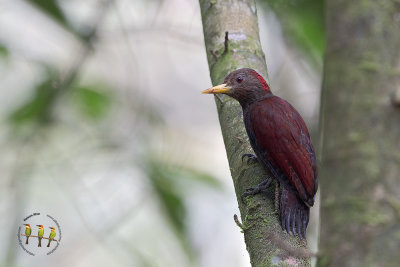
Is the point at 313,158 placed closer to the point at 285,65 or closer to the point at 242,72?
the point at 242,72

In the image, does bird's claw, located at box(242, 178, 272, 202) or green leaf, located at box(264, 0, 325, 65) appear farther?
green leaf, located at box(264, 0, 325, 65)

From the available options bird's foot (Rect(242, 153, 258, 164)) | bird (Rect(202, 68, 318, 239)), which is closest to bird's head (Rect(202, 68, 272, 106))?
bird (Rect(202, 68, 318, 239))

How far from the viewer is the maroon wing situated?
9.06 feet

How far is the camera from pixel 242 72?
2967 mm

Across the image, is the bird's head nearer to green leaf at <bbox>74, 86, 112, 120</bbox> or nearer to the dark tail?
the dark tail

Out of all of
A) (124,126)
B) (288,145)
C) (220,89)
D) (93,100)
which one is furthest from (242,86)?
(124,126)

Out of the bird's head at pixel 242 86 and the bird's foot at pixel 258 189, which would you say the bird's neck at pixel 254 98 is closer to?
the bird's head at pixel 242 86

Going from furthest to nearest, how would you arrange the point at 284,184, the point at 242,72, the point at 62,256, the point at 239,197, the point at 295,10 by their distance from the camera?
1. the point at 62,256
2. the point at 295,10
3. the point at 242,72
4. the point at 284,184
5. the point at 239,197

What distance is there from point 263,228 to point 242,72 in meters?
0.96

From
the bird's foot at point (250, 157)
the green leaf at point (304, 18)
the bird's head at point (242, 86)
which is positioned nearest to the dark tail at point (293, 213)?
the bird's foot at point (250, 157)

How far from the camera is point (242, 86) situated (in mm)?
2939

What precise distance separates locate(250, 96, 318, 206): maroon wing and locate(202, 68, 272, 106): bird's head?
0.12 m

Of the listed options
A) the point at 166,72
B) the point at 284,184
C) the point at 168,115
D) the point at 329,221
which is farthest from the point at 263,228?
the point at 166,72

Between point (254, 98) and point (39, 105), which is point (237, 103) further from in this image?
point (39, 105)
